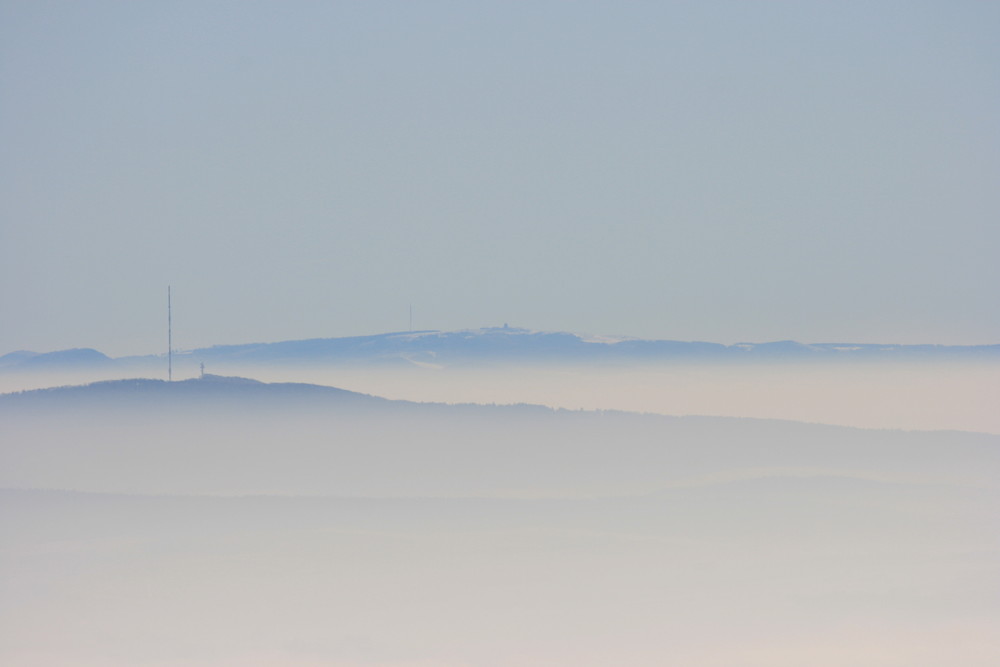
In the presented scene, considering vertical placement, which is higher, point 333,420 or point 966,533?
point 333,420

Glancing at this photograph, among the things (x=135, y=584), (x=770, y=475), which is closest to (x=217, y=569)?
(x=135, y=584)

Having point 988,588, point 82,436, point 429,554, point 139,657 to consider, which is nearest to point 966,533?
point 988,588

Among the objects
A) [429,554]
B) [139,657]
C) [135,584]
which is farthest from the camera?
[429,554]

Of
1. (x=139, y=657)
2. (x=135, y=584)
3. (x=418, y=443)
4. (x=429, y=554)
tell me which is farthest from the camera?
(x=418, y=443)

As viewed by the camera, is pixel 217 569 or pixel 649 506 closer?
pixel 217 569

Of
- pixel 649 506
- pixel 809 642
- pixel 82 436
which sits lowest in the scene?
pixel 809 642

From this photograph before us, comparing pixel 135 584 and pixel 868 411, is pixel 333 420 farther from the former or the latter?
pixel 868 411

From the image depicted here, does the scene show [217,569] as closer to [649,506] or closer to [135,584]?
[135,584]

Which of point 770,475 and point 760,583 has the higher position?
point 770,475

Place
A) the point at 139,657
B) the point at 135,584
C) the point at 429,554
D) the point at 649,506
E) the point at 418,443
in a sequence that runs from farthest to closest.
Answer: the point at 418,443
the point at 649,506
the point at 429,554
the point at 135,584
the point at 139,657

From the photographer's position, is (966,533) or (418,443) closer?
(966,533)
